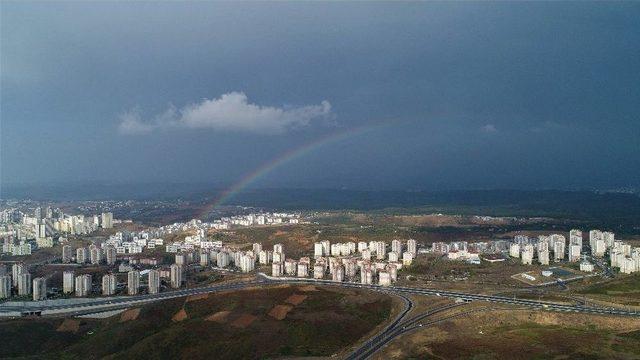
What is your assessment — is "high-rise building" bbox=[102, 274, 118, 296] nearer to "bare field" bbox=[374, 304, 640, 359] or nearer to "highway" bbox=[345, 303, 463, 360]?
"highway" bbox=[345, 303, 463, 360]

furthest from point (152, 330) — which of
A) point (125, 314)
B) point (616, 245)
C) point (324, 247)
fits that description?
point (616, 245)

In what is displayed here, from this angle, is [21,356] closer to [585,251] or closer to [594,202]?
[585,251]

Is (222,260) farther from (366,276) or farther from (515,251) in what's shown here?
(515,251)

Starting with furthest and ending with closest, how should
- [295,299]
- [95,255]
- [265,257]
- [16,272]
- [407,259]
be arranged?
[95,255], [265,257], [407,259], [16,272], [295,299]

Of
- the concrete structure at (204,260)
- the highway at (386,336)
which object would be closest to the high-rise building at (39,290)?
the concrete structure at (204,260)

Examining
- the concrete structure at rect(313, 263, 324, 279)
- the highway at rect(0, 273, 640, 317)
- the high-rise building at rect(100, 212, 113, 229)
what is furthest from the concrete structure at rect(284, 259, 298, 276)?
the high-rise building at rect(100, 212, 113, 229)

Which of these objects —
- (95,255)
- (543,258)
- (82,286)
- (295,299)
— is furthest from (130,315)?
(543,258)
